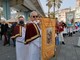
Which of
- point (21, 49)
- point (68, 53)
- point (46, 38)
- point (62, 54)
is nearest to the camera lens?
point (21, 49)

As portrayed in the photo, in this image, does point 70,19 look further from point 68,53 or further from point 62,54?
point 62,54

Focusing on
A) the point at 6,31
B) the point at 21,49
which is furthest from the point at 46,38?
the point at 6,31

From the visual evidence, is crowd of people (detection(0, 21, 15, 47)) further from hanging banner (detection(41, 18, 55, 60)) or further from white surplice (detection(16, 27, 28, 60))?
white surplice (detection(16, 27, 28, 60))

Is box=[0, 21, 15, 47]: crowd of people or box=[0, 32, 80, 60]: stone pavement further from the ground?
box=[0, 21, 15, 47]: crowd of people

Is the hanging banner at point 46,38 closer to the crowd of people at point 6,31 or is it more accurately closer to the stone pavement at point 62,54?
the stone pavement at point 62,54

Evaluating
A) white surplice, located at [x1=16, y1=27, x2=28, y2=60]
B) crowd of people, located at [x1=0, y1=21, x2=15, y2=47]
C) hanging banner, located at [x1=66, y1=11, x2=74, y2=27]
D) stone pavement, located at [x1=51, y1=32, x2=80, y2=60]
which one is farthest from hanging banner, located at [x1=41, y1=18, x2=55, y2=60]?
hanging banner, located at [x1=66, y1=11, x2=74, y2=27]

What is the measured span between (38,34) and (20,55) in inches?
55.6

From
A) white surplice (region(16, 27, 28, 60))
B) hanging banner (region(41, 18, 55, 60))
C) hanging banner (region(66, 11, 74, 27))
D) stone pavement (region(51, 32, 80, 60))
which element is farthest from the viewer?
hanging banner (region(66, 11, 74, 27))

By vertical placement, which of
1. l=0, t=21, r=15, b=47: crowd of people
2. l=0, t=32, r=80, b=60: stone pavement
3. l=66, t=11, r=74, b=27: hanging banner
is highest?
l=66, t=11, r=74, b=27: hanging banner

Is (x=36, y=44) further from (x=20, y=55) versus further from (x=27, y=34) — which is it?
(x=20, y=55)

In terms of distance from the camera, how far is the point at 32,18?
750 centimetres

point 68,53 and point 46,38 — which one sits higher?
point 46,38

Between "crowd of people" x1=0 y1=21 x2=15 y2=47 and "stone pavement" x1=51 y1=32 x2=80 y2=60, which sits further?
"crowd of people" x1=0 y1=21 x2=15 y2=47

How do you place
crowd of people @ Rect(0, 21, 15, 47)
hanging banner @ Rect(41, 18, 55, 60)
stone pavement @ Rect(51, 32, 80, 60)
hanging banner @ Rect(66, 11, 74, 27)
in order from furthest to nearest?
hanging banner @ Rect(66, 11, 74, 27), crowd of people @ Rect(0, 21, 15, 47), stone pavement @ Rect(51, 32, 80, 60), hanging banner @ Rect(41, 18, 55, 60)
